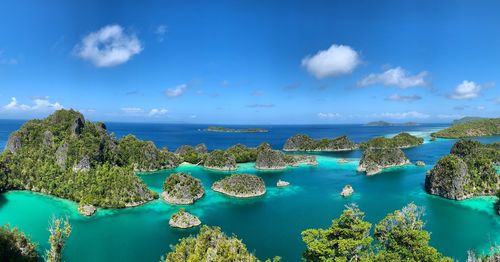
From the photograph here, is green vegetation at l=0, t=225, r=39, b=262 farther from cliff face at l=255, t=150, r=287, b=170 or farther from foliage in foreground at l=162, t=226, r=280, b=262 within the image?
cliff face at l=255, t=150, r=287, b=170

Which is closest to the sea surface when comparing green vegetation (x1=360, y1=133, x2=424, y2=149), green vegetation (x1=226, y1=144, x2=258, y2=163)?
green vegetation (x1=226, y1=144, x2=258, y2=163)

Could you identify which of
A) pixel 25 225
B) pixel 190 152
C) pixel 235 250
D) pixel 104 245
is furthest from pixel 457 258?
pixel 190 152

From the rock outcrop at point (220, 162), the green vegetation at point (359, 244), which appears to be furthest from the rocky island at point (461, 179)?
the rock outcrop at point (220, 162)

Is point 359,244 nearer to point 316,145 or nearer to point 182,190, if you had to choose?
point 182,190

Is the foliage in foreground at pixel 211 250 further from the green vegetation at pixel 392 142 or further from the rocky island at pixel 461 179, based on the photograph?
the green vegetation at pixel 392 142

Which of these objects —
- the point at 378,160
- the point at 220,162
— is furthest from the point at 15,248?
the point at 378,160

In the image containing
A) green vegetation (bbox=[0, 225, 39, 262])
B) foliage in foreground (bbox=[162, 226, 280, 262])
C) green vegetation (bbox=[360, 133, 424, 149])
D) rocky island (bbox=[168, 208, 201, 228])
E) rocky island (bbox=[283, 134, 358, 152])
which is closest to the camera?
foliage in foreground (bbox=[162, 226, 280, 262])

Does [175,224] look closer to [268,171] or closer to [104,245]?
[104,245]
